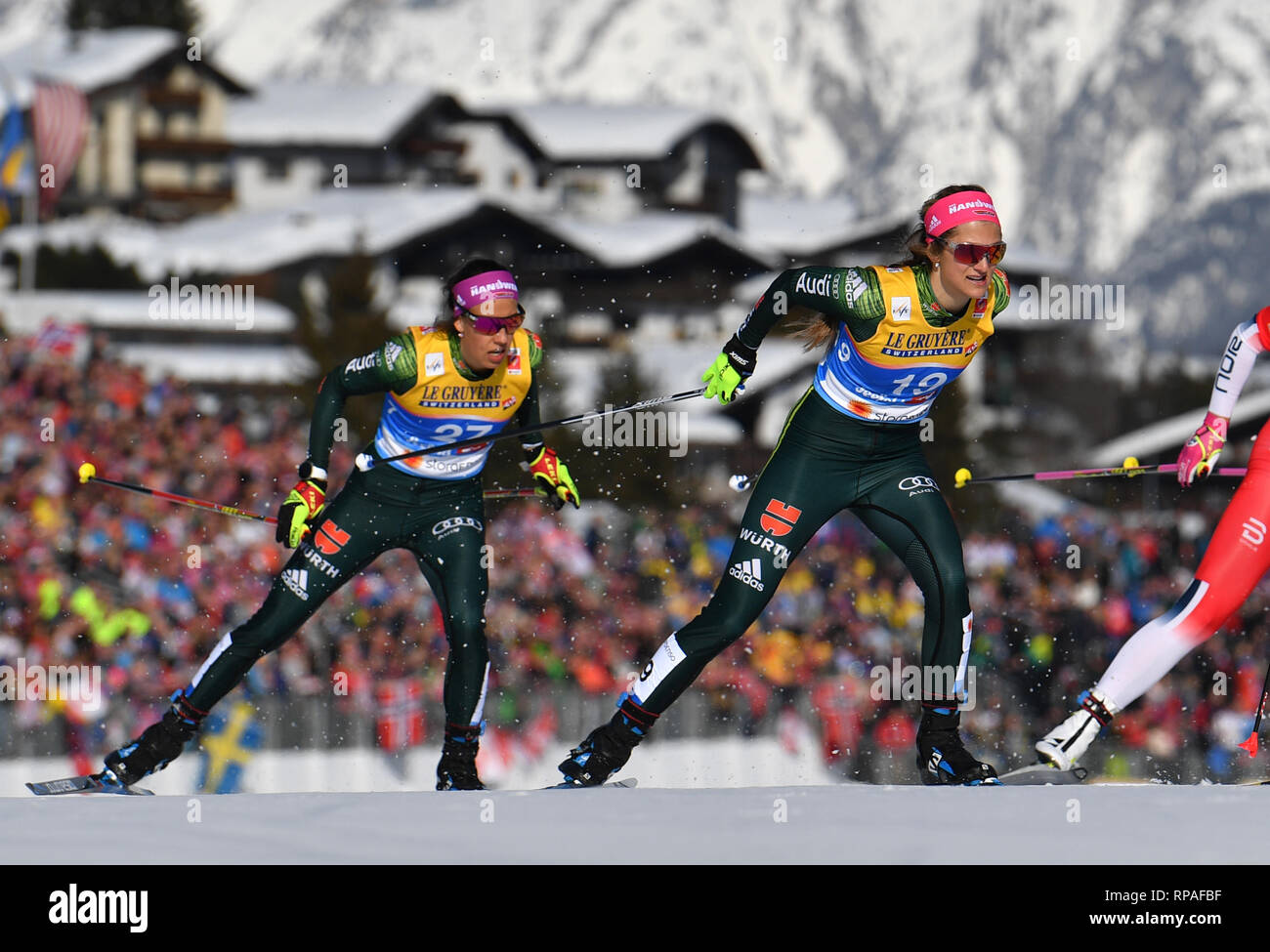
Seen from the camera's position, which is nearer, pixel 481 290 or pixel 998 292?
pixel 998 292

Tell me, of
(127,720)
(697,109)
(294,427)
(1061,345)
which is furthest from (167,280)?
(1061,345)

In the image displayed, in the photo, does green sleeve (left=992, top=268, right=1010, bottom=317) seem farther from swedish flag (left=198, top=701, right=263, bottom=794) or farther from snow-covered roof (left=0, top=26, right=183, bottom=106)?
snow-covered roof (left=0, top=26, right=183, bottom=106)

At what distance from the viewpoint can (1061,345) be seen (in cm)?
6347

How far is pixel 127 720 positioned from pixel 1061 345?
5450 cm

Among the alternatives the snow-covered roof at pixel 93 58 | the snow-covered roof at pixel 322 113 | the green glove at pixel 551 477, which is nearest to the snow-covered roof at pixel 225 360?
the snow-covered roof at pixel 322 113

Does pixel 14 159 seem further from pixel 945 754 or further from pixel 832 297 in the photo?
pixel 945 754

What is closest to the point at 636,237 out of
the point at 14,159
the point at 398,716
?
the point at 14,159

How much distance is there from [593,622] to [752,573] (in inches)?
271

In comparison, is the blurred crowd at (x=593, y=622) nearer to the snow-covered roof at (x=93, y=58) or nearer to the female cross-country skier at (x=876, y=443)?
the female cross-country skier at (x=876, y=443)

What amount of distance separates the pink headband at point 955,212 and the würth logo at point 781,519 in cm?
116

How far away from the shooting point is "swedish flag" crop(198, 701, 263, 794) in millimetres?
12828

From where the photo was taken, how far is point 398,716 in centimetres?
1304

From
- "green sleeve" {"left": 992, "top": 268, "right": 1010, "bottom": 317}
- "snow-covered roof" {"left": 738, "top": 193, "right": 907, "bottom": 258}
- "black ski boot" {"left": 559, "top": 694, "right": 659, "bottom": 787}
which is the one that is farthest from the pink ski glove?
"snow-covered roof" {"left": 738, "top": 193, "right": 907, "bottom": 258}
